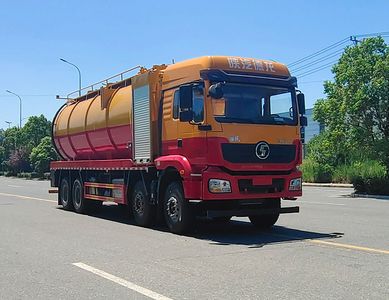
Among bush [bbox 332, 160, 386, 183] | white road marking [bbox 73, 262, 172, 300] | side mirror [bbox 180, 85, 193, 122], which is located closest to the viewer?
white road marking [bbox 73, 262, 172, 300]

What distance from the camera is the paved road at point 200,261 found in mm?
6461

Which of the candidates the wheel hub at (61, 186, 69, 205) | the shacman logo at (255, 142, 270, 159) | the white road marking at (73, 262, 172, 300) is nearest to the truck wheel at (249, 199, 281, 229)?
the shacman logo at (255, 142, 270, 159)

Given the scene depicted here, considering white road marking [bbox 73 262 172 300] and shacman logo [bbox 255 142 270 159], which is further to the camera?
shacman logo [bbox 255 142 270 159]

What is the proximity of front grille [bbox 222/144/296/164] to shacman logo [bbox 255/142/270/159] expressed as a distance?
6 centimetres

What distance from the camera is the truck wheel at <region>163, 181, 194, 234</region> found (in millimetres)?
10812

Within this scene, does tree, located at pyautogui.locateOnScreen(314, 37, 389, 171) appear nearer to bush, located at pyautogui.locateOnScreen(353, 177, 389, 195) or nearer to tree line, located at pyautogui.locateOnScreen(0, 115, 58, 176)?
bush, located at pyautogui.locateOnScreen(353, 177, 389, 195)

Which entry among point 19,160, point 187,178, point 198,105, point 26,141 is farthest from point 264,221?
point 26,141

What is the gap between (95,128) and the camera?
1510cm

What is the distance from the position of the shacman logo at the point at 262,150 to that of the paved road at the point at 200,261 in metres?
1.62

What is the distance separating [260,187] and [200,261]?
3.07 meters

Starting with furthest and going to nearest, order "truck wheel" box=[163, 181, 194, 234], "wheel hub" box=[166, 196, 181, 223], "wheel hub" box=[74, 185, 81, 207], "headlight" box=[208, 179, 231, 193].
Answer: "wheel hub" box=[74, 185, 81, 207]
"wheel hub" box=[166, 196, 181, 223]
"truck wheel" box=[163, 181, 194, 234]
"headlight" box=[208, 179, 231, 193]

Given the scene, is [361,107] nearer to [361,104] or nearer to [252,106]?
[361,104]

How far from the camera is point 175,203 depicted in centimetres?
1115

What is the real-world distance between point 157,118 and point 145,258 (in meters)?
4.21
